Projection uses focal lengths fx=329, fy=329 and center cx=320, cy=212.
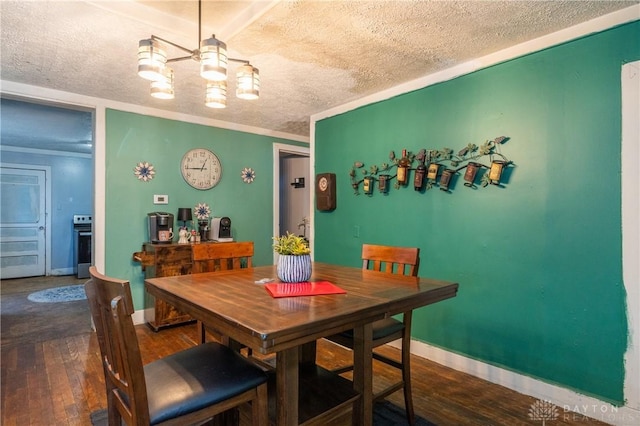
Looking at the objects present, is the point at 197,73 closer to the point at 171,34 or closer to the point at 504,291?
the point at 171,34

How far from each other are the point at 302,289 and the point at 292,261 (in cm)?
17

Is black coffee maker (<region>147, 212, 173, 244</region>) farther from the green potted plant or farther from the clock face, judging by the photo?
the green potted plant

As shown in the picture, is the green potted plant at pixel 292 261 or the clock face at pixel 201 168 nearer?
the green potted plant at pixel 292 261

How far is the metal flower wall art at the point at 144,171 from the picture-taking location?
3545 mm

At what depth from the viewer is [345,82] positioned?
2.91m

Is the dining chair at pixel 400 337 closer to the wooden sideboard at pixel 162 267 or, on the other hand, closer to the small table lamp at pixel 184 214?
the wooden sideboard at pixel 162 267

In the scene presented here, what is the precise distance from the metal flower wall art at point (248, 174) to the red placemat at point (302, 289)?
2.95 metres

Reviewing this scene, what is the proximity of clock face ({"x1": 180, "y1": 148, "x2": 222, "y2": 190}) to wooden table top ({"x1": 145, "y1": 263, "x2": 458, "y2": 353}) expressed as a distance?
2.35 meters

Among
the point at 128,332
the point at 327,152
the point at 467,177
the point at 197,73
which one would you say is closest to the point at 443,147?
the point at 467,177

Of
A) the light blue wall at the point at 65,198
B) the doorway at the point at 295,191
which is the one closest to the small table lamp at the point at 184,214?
the doorway at the point at 295,191

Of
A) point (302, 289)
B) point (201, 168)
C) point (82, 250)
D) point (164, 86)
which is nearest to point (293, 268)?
point (302, 289)

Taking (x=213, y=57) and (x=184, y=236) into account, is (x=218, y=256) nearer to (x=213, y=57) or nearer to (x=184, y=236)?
(x=213, y=57)

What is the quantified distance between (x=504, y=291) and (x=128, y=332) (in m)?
2.28

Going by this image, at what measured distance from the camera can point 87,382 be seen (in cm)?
228
